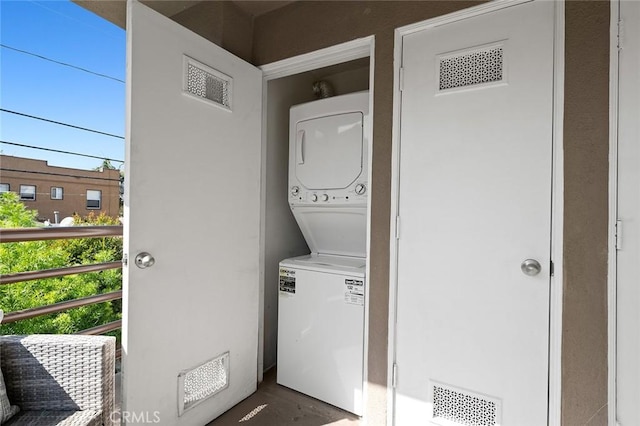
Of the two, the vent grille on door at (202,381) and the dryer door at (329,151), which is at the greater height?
the dryer door at (329,151)

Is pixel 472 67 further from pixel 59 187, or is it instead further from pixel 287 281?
pixel 59 187

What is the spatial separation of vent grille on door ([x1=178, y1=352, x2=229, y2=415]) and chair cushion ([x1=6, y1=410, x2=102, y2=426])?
0.49 meters

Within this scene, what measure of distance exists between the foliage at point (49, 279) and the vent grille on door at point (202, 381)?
172 centimetres

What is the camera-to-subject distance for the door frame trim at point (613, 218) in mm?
1213

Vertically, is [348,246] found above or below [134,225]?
below

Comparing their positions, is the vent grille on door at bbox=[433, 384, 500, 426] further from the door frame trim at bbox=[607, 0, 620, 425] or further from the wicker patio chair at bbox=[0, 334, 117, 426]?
the wicker patio chair at bbox=[0, 334, 117, 426]

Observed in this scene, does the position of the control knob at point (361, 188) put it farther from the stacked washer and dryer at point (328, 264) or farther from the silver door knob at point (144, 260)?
the silver door knob at point (144, 260)

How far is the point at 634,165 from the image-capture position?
1185mm

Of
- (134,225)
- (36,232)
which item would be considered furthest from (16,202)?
(134,225)

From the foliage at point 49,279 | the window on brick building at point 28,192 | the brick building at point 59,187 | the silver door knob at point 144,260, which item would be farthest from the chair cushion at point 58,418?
the window on brick building at point 28,192

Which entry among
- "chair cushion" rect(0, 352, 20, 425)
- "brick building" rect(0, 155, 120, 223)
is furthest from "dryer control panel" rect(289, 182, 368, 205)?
"brick building" rect(0, 155, 120, 223)

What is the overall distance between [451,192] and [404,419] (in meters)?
1.31

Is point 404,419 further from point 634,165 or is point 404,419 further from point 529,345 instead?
point 634,165

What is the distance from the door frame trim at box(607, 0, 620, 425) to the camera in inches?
47.8
